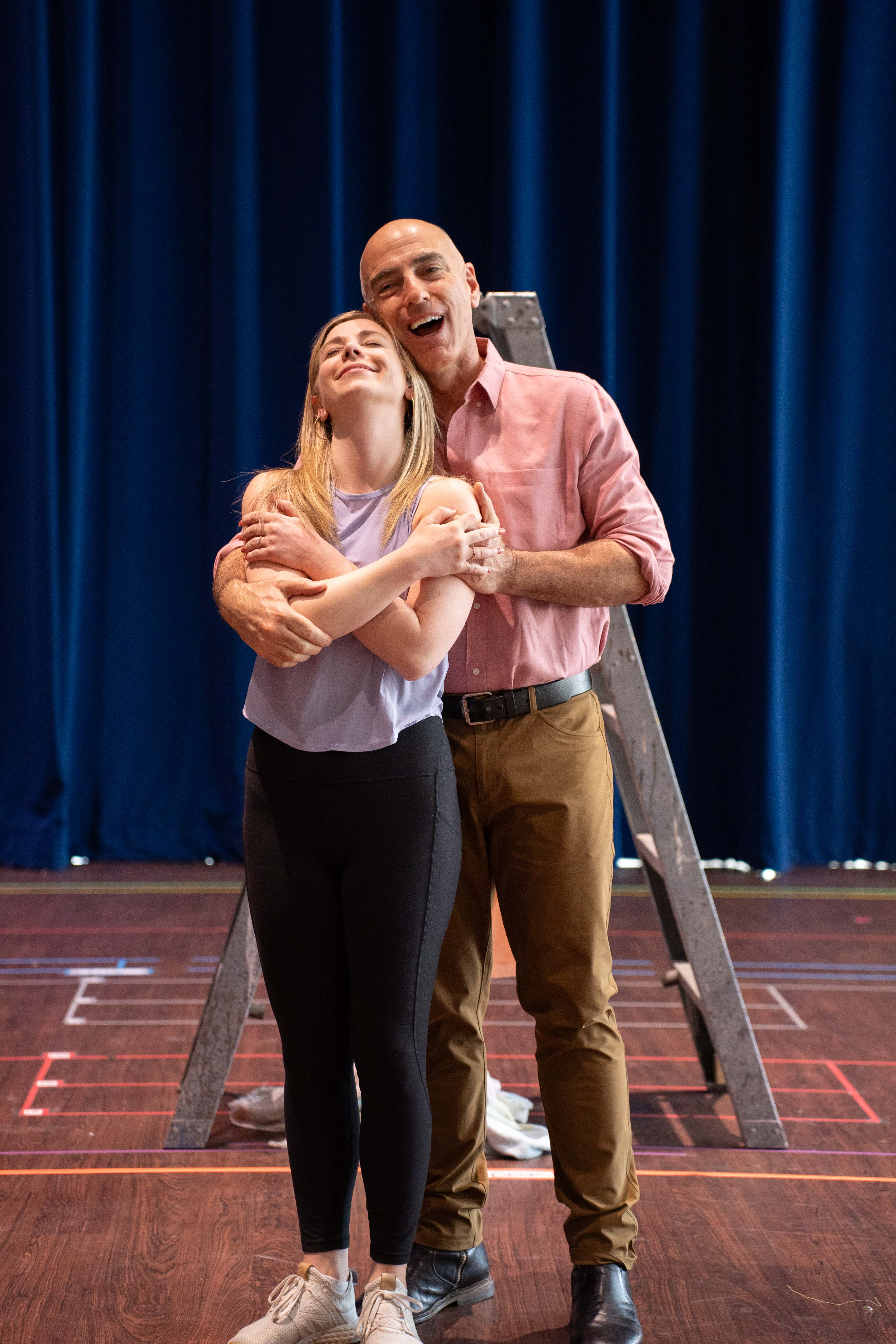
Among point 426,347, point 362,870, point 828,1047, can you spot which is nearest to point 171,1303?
point 362,870

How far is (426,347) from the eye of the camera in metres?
1.79

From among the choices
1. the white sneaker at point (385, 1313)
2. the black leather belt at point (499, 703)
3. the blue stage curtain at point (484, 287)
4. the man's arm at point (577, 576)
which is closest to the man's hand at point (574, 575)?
the man's arm at point (577, 576)

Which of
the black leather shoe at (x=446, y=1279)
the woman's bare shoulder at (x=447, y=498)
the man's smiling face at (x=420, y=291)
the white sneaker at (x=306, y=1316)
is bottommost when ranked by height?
the black leather shoe at (x=446, y=1279)

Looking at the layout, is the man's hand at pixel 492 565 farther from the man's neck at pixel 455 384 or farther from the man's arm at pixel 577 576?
the man's neck at pixel 455 384

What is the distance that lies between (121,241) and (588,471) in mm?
3209

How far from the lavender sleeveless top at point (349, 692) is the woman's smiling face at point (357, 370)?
13cm

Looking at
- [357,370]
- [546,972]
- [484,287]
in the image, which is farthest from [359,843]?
[484,287]

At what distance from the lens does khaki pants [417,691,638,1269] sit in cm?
173

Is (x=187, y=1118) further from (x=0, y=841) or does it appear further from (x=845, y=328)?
(x=845, y=328)

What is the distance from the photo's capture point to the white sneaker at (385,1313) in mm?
1532

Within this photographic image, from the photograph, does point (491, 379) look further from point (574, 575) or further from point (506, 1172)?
point (506, 1172)

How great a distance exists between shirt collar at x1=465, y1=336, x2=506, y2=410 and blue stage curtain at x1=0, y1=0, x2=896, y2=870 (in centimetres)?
252

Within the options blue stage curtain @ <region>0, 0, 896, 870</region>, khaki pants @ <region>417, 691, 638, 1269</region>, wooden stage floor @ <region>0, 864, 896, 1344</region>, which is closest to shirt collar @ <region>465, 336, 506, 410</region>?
khaki pants @ <region>417, 691, 638, 1269</region>

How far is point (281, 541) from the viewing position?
1546 mm
